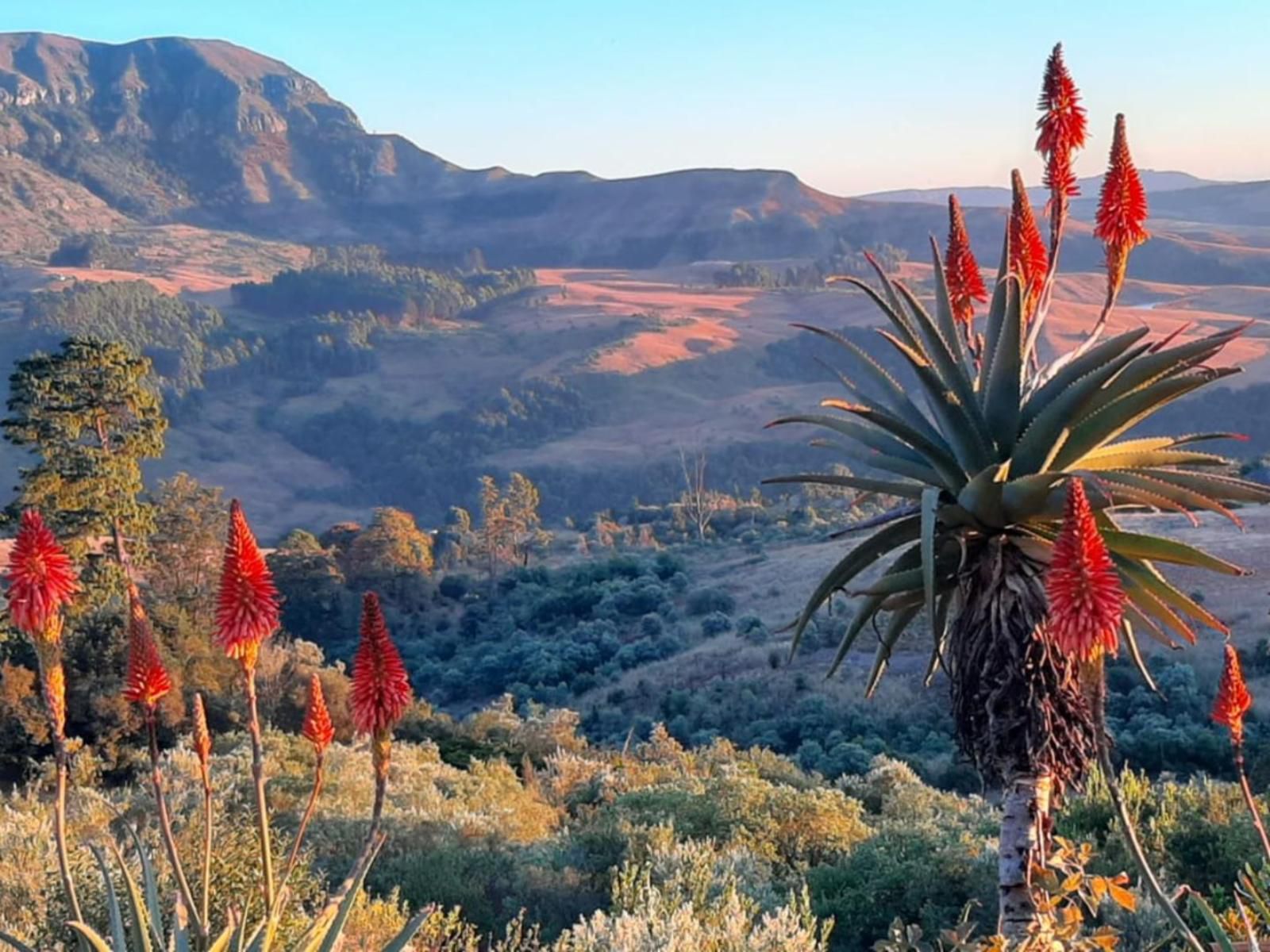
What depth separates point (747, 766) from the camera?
13.8m

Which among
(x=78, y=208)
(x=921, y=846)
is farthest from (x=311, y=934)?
(x=78, y=208)

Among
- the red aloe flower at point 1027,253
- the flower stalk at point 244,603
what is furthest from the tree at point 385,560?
the flower stalk at point 244,603

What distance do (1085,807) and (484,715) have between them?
12750 mm

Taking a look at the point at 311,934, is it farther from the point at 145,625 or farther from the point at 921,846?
the point at 921,846

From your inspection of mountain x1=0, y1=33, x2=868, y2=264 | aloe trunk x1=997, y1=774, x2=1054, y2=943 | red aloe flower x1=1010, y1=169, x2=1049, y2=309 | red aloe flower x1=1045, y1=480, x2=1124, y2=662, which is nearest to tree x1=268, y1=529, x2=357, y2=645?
red aloe flower x1=1010, y1=169, x2=1049, y2=309

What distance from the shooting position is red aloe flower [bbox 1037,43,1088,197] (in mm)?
4379

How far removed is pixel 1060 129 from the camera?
4375 millimetres

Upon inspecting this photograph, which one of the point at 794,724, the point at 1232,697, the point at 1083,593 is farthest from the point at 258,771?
the point at 794,724

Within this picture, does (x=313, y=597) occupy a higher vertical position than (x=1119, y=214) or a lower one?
lower

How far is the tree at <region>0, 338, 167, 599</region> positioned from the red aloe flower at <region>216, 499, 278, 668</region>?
62.4 feet

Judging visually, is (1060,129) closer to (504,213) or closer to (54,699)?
(54,699)

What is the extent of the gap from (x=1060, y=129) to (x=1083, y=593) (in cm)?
218

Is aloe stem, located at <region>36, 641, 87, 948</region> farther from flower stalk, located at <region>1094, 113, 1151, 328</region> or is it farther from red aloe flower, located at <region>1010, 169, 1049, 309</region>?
flower stalk, located at <region>1094, 113, 1151, 328</region>

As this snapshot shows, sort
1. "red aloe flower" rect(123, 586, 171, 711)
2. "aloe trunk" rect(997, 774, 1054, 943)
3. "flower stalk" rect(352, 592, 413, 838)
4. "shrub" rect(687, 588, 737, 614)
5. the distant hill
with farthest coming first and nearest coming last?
the distant hill
"shrub" rect(687, 588, 737, 614)
"aloe trunk" rect(997, 774, 1054, 943)
"red aloe flower" rect(123, 586, 171, 711)
"flower stalk" rect(352, 592, 413, 838)
